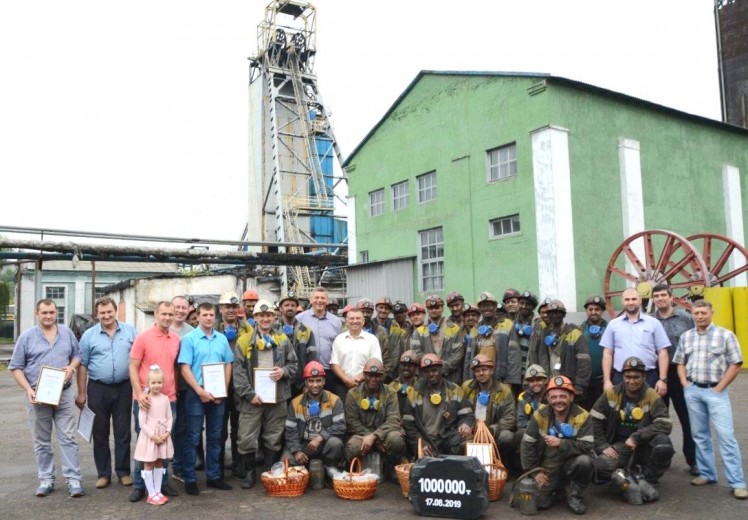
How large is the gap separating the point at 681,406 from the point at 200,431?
18.2 ft

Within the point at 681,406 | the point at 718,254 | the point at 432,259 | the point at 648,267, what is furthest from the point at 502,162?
the point at 681,406

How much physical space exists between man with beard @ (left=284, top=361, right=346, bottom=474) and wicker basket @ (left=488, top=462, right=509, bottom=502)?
68.7 inches

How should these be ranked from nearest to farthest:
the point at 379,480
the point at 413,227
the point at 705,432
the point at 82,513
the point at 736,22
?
1. the point at 82,513
2. the point at 705,432
3. the point at 379,480
4. the point at 413,227
5. the point at 736,22

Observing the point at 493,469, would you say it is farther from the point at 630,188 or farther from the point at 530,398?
the point at 630,188

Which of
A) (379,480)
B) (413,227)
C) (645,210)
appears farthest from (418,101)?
(379,480)

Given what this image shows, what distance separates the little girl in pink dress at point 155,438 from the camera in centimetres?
703

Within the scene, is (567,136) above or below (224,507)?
above

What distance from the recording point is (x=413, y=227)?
24.0 meters

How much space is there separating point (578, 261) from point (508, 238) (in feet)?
7.09

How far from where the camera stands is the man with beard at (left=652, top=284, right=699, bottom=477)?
26.1 feet

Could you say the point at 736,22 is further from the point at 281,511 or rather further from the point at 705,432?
the point at 281,511

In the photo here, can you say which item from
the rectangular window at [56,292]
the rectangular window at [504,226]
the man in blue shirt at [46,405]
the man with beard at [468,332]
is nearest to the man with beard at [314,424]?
the man with beard at [468,332]

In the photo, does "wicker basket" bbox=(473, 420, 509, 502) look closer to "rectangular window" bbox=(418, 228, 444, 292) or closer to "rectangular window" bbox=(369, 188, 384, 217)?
"rectangular window" bbox=(418, 228, 444, 292)

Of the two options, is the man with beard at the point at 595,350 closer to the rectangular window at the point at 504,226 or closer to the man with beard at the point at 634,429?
the man with beard at the point at 634,429
